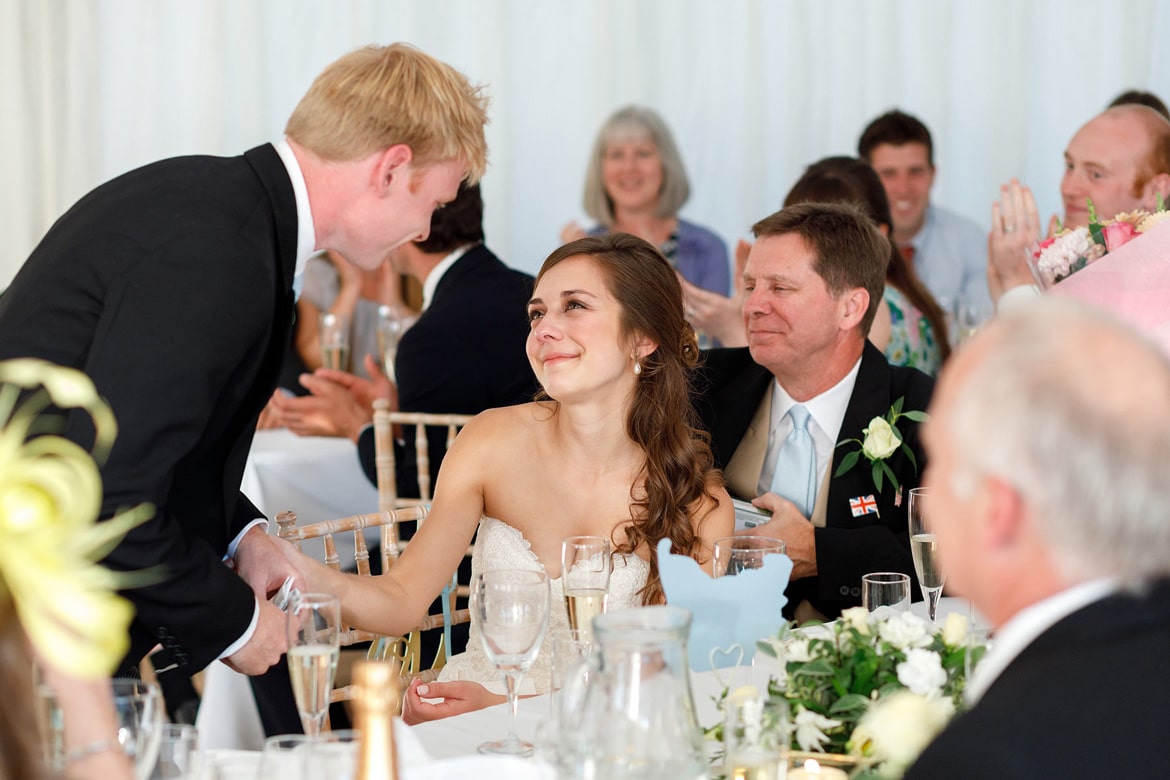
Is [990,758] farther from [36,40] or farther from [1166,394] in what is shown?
[36,40]

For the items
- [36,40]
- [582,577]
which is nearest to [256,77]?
[36,40]

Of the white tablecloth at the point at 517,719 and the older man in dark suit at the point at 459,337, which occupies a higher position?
the older man in dark suit at the point at 459,337

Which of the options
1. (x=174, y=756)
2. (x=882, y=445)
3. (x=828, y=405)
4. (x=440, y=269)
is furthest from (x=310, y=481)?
(x=174, y=756)

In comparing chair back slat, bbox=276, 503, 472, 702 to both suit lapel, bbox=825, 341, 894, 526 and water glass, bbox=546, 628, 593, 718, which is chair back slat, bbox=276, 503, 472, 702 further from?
suit lapel, bbox=825, 341, 894, 526

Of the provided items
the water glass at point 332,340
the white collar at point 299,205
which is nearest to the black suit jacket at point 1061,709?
the white collar at point 299,205

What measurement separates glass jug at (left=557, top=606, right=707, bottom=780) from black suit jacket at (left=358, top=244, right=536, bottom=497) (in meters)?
2.26

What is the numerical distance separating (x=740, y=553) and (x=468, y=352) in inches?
69.2

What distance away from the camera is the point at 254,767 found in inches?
57.0

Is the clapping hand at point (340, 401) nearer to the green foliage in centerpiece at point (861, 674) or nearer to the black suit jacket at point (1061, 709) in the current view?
the green foliage in centerpiece at point (861, 674)

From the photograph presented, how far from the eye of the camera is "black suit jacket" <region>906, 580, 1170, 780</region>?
3.40 feet

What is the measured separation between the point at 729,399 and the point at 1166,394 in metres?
2.05

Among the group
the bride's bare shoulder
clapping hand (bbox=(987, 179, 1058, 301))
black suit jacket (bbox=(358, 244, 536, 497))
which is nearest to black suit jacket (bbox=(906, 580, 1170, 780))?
the bride's bare shoulder

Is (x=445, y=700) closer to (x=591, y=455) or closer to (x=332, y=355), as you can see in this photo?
(x=591, y=455)

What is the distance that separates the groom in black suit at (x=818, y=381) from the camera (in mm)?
2850
